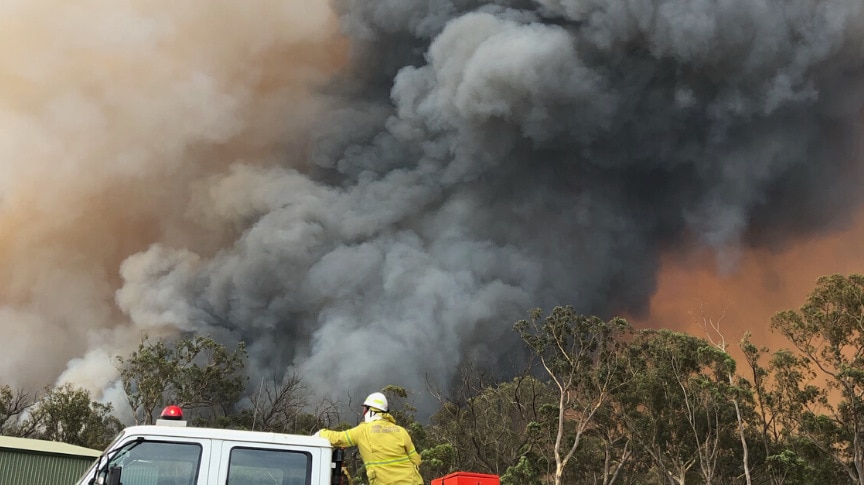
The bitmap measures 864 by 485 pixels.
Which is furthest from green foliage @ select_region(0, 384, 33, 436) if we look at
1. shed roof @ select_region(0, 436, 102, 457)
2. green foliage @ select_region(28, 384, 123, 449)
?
shed roof @ select_region(0, 436, 102, 457)

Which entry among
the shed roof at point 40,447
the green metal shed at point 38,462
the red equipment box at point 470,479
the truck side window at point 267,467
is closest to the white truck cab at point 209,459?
the truck side window at point 267,467

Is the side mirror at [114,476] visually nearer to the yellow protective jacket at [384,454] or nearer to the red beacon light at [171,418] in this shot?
the red beacon light at [171,418]

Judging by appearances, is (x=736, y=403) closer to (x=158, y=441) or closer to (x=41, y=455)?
(x=41, y=455)

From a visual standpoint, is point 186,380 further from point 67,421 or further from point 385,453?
point 385,453

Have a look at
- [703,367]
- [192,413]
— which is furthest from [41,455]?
[703,367]

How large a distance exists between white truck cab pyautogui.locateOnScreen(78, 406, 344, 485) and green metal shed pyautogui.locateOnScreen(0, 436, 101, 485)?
18.9 m

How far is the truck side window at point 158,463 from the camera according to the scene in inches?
239

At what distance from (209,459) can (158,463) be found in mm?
452

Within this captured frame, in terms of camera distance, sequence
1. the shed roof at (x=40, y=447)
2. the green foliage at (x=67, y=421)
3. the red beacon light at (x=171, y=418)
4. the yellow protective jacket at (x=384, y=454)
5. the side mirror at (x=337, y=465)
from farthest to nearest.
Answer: the green foliage at (x=67, y=421) → the shed roof at (x=40, y=447) → the yellow protective jacket at (x=384, y=454) → the red beacon light at (x=171, y=418) → the side mirror at (x=337, y=465)

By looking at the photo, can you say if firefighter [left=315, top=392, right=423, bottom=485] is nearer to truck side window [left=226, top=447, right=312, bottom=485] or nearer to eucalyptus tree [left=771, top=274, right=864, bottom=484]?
truck side window [left=226, top=447, right=312, bottom=485]

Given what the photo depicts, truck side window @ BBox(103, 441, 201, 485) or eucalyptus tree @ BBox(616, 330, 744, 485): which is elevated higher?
eucalyptus tree @ BBox(616, 330, 744, 485)

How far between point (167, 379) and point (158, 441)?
1695 inches

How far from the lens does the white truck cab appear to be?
610 cm

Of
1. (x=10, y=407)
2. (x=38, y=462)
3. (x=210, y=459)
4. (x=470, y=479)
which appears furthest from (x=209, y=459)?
(x=10, y=407)
